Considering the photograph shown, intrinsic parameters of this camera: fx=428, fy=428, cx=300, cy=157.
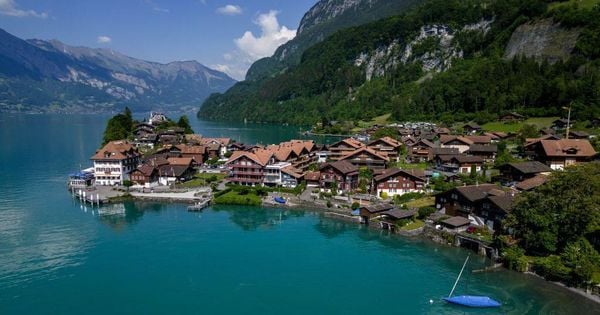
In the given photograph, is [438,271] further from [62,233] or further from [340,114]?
[340,114]

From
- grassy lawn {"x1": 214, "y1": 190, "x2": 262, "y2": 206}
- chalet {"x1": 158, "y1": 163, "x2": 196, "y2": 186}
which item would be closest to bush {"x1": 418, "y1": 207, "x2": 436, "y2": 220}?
grassy lawn {"x1": 214, "y1": 190, "x2": 262, "y2": 206}

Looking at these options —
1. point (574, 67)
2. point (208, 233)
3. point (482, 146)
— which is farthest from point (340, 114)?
point (208, 233)

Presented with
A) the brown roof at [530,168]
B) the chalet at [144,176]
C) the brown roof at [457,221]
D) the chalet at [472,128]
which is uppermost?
the chalet at [472,128]

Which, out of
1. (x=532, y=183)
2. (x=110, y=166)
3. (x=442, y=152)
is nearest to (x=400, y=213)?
(x=532, y=183)

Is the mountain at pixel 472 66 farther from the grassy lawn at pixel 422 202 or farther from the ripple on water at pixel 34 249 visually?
the ripple on water at pixel 34 249

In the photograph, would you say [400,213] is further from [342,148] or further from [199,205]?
[342,148]

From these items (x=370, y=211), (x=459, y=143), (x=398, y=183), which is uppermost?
(x=459, y=143)

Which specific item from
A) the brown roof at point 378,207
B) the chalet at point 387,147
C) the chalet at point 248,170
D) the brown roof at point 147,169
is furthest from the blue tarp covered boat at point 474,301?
the chalet at point 387,147
